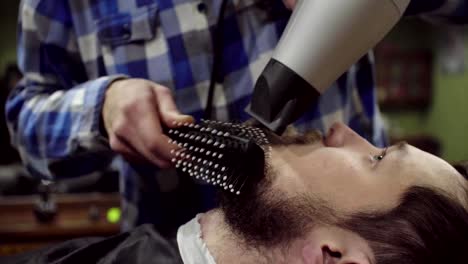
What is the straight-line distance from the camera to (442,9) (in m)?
1.22

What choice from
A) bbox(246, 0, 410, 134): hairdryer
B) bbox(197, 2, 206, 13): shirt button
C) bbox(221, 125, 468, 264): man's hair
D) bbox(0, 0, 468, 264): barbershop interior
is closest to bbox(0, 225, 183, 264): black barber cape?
bbox(0, 0, 468, 264): barbershop interior

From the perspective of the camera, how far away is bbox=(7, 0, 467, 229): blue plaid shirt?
1.17 meters

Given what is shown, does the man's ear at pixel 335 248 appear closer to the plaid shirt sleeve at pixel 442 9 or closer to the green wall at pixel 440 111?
the plaid shirt sleeve at pixel 442 9

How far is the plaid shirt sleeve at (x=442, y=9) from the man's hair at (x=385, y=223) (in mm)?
447

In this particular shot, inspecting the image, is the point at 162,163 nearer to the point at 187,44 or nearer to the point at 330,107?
the point at 187,44

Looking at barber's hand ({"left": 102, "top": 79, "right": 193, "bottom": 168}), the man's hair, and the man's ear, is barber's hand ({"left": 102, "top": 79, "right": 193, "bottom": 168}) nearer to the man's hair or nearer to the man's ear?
the man's hair

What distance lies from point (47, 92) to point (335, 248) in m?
0.77

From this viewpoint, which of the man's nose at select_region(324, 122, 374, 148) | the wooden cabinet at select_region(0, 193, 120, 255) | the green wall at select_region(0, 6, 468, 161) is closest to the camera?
the man's nose at select_region(324, 122, 374, 148)

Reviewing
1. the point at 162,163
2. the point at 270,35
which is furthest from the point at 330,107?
the point at 162,163

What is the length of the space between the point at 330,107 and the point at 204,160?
0.40 metres

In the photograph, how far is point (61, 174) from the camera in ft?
4.12

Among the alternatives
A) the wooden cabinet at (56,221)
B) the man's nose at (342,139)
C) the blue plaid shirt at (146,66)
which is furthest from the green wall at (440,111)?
the man's nose at (342,139)

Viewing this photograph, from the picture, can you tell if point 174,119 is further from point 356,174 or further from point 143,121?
point 356,174

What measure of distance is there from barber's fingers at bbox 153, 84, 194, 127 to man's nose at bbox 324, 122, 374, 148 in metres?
0.26
